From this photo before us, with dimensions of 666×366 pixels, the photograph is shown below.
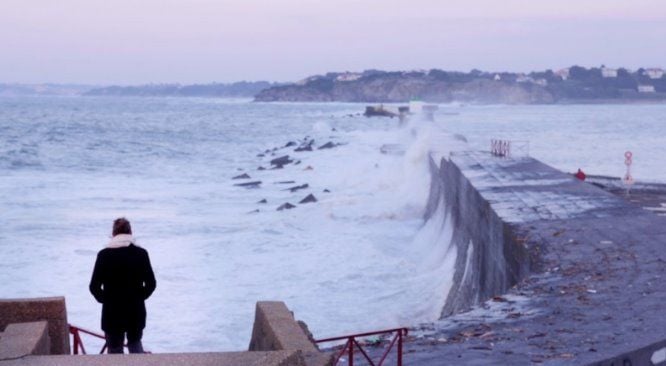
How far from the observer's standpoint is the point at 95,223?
2875 centimetres

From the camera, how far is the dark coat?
21.2 feet

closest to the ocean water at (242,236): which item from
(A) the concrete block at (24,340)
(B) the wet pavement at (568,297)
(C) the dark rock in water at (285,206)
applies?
(C) the dark rock in water at (285,206)

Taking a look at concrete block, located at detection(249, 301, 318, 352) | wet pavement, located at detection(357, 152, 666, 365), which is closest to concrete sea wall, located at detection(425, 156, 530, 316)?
wet pavement, located at detection(357, 152, 666, 365)

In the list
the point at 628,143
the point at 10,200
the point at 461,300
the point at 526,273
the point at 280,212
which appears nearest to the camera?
the point at 526,273

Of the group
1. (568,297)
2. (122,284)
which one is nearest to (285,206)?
(568,297)

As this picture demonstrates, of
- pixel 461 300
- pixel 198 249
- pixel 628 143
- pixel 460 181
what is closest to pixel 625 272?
pixel 461 300

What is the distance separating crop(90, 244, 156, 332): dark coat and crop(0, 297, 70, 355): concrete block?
35cm

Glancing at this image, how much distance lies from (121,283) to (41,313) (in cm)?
68

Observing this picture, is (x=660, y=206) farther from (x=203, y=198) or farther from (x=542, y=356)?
(x=203, y=198)

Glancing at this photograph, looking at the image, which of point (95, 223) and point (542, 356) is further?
point (95, 223)

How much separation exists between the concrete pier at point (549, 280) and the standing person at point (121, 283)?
2400 mm

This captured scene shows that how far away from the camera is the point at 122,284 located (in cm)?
648

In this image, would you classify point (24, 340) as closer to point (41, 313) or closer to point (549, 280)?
point (41, 313)

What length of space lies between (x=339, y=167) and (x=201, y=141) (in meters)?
36.9
